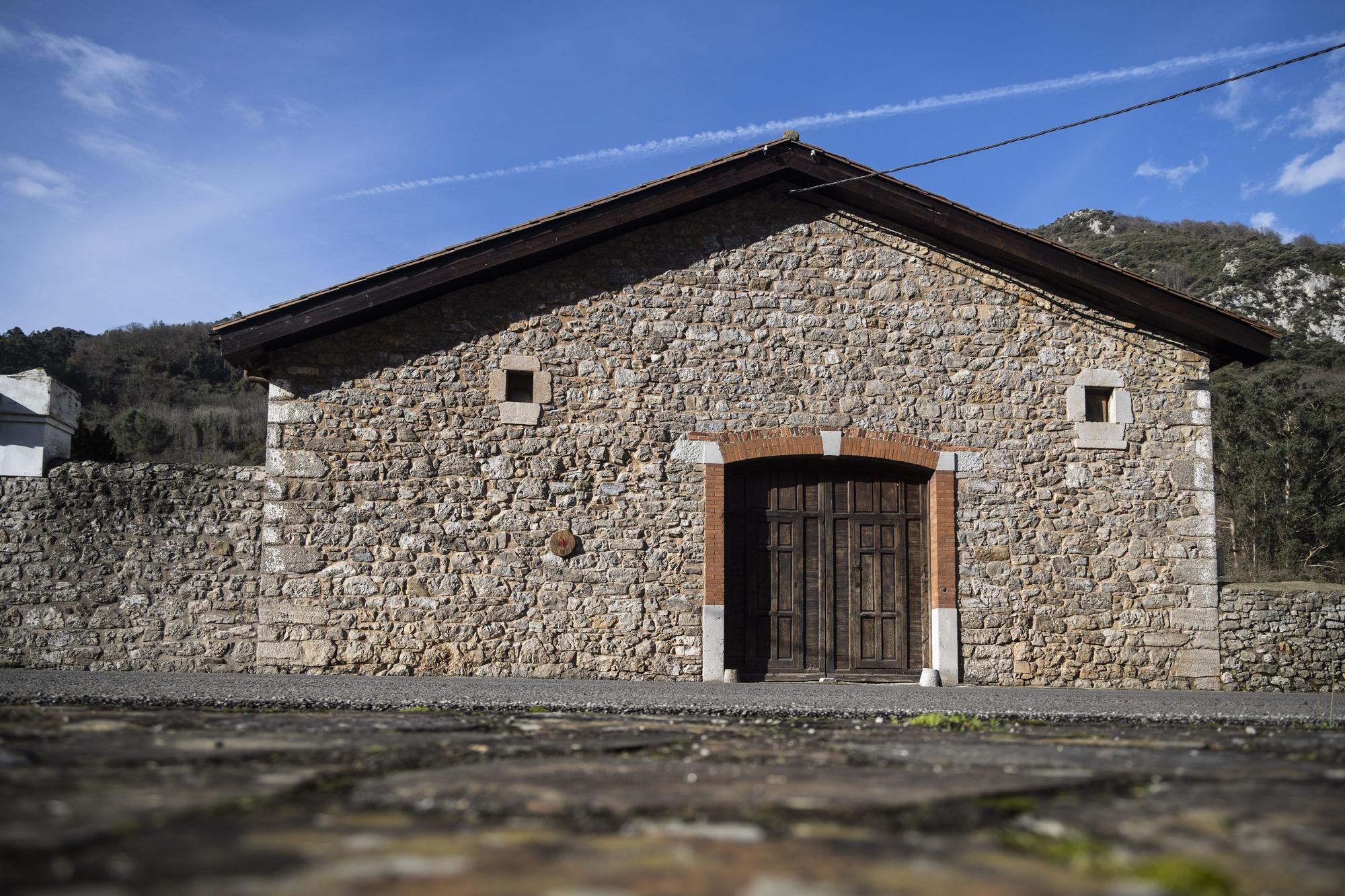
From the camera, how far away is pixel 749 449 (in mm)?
9523

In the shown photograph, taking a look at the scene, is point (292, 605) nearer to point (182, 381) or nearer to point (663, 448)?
point (663, 448)

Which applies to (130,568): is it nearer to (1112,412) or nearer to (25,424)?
(25,424)

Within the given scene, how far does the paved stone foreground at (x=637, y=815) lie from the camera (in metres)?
1.38

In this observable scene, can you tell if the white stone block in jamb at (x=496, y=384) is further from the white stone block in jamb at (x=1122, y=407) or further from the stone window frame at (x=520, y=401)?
the white stone block in jamb at (x=1122, y=407)

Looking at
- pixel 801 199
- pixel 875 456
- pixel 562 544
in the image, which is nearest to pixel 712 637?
pixel 562 544

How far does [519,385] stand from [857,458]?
131 inches

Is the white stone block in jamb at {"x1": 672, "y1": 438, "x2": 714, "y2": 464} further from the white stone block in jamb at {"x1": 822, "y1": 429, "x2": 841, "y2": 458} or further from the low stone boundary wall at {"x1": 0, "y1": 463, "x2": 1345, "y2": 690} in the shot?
the low stone boundary wall at {"x1": 0, "y1": 463, "x2": 1345, "y2": 690}

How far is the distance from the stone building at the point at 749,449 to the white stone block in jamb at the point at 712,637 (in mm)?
18

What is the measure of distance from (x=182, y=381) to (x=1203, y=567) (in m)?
36.8

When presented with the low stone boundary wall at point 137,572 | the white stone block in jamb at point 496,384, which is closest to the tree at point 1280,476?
the white stone block in jamb at point 496,384

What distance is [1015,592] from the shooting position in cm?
953

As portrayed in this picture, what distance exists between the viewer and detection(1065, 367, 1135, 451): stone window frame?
979cm

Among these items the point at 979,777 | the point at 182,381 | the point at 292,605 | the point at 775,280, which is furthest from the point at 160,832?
the point at 182,381

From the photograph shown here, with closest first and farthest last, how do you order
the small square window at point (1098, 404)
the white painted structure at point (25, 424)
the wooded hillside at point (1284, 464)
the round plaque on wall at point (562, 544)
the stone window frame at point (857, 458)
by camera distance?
the white painted structure at point (25, 424), the round plaque on wall at point (562, 544), the stone window frame at point (857, 458), the small square window at point (1098, 404), the wooded hillside at point (1284, 464)
